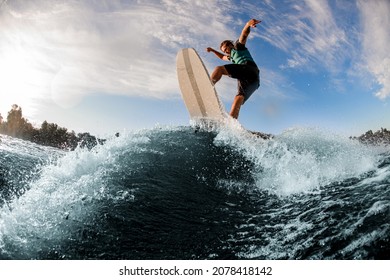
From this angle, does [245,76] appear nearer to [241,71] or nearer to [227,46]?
[241,71]

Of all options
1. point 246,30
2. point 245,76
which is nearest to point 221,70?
point 245,76

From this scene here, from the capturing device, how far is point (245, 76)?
602 centimetres

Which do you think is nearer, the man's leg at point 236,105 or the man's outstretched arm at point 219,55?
the man's leg at point 236,105

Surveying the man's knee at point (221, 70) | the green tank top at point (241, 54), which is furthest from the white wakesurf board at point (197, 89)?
the green tank top at point (241, 54)

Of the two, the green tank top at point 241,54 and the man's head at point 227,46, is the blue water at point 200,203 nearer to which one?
the green tank top at point 241,54

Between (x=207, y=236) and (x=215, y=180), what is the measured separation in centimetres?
126

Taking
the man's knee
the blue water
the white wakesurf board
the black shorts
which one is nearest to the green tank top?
the black shorts

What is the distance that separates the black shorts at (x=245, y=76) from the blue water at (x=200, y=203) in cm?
150

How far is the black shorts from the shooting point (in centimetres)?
592

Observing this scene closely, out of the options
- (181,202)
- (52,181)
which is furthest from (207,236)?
(52,181)

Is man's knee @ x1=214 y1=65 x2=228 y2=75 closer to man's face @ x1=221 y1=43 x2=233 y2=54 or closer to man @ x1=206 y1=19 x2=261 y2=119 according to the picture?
man @ x1=206 y1=19 x2=261 y2=119

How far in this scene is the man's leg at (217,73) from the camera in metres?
5.86

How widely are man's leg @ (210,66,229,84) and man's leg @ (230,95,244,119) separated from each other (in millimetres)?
531

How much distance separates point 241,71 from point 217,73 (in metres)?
0.46
